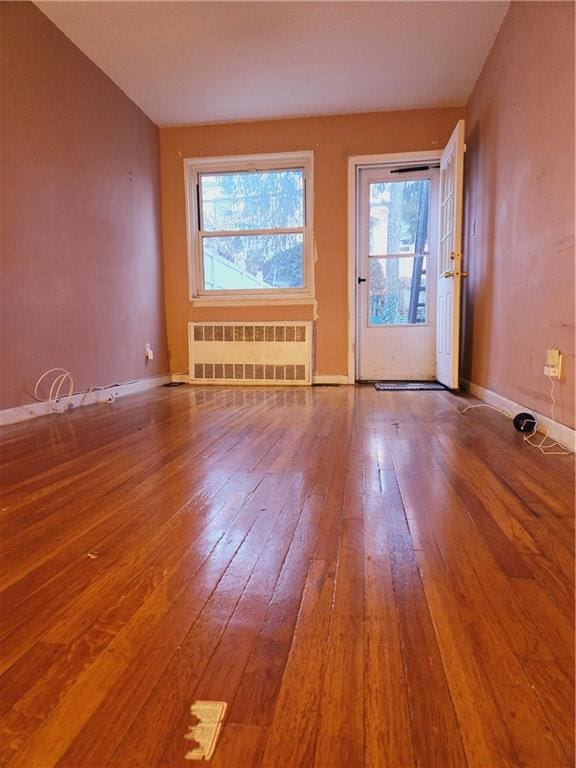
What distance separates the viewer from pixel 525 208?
7.37 ft

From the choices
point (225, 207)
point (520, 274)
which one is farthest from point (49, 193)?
point (520, 274)

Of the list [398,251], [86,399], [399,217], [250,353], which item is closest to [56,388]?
[86,399]

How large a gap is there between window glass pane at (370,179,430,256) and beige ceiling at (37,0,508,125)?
67 centimetres

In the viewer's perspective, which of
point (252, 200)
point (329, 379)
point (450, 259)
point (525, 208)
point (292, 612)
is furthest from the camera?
point (252, 200)

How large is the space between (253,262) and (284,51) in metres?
1.73

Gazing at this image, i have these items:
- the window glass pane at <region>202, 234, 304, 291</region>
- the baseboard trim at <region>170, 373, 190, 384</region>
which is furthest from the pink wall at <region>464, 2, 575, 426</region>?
the baseboard trim at <region>170, 373, 190, 384</region>

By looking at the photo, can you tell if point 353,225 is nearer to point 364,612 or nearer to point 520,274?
point 520,274

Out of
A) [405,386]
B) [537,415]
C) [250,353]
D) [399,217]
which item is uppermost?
[399,217]

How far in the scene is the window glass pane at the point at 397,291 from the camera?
13.8 feet

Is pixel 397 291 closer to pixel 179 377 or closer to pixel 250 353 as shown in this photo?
pixel 250 353

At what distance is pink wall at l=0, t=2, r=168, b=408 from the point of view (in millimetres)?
2393

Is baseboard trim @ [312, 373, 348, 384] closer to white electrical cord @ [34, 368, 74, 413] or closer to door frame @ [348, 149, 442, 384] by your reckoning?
door frame @ [348, 149, 442, 384]

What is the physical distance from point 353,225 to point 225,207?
1.30 meters

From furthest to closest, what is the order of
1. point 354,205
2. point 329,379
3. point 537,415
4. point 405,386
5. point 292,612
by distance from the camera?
1. point 329,379
2. point 354,205
3. point 405,386
4. point 537,415
5. point 292,612
